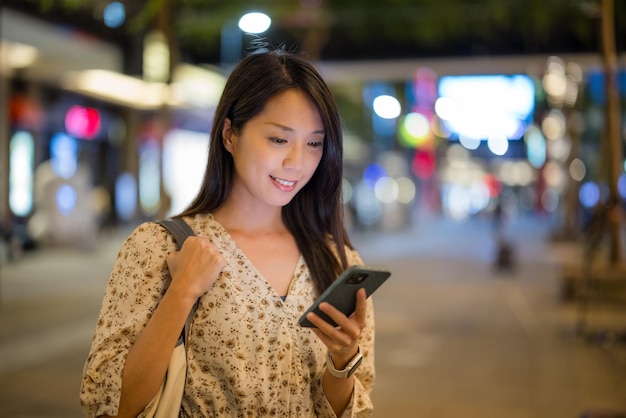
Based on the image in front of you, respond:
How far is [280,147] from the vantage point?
241 centimetres

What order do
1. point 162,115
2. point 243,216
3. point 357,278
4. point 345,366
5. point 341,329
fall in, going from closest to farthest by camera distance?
1. point 357,278
2. point 341,329
3. point 345,366
4. point 243,216
5. point 162,115

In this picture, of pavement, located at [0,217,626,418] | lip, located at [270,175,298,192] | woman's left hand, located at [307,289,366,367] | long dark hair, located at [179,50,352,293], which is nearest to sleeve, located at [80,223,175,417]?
long dark hair, located at [179,50,352,293]

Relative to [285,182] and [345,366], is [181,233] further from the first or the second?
[345,366]

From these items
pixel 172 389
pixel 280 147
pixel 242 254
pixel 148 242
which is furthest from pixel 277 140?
pixel 172 389

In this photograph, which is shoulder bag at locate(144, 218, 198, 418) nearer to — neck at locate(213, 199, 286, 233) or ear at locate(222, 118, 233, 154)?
neck at locate(213, 199, 286, 233)

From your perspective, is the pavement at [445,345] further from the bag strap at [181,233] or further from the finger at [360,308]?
the finger at [360,308]

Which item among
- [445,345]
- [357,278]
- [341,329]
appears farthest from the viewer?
[445,345]

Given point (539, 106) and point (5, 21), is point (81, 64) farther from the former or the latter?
point (539, 106)

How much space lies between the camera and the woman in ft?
7.22

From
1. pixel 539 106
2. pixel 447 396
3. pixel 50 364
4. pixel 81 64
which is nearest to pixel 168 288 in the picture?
pixel 447 396

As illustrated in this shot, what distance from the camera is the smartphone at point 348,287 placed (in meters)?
2.07

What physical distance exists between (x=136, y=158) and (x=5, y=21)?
370 inches

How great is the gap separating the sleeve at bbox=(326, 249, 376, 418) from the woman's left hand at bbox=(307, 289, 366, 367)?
0.21 metres

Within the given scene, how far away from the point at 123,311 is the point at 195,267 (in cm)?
23
